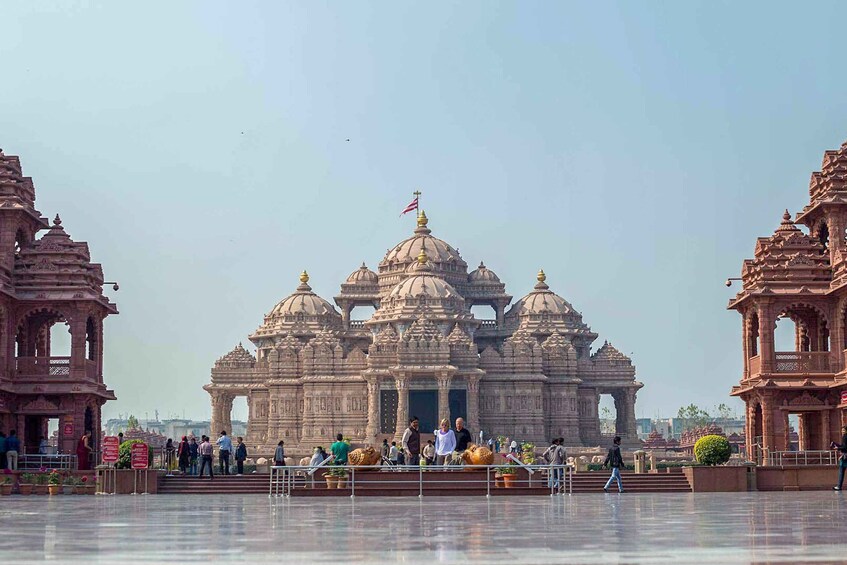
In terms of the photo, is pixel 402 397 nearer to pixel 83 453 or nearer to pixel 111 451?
pixel 83 453

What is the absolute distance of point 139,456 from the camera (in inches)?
1623

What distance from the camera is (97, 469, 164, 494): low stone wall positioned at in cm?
4053

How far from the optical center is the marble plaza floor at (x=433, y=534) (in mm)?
14000

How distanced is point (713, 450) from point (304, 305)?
59.5 m

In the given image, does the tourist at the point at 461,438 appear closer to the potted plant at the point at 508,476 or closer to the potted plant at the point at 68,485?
the potted plant at the point at 508,476

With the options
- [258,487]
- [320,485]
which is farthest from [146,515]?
[258,487]

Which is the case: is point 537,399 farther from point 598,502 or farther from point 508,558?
point 508,558

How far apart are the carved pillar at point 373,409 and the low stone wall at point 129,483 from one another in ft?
140

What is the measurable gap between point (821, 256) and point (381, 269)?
174 ft

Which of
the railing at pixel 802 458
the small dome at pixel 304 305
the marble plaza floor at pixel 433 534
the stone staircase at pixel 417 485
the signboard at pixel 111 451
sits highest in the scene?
the small dome at pixel 304 305

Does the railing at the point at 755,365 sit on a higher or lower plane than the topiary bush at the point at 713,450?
higher

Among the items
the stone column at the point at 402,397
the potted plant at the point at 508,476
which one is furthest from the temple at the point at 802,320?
the stone column at the point at 402,397

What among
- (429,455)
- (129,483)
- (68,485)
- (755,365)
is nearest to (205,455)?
(129,483)

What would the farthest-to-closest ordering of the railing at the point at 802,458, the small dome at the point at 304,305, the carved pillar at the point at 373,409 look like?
the small dome at the point at 304,305 → the carved pillar at the point at 373,409 → the railing at the point at 802,458
